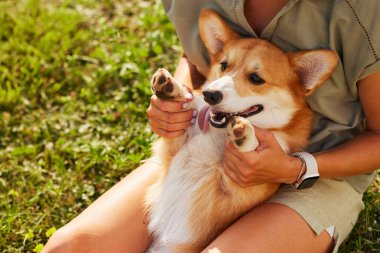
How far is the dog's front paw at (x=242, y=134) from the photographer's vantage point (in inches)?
79.7

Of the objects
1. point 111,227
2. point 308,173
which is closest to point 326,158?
point 308,173

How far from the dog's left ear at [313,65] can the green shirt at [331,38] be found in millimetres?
57

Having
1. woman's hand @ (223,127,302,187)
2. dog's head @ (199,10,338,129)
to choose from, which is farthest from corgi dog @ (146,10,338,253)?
woman's hand @ (223,127,302,187)

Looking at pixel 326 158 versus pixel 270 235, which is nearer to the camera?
pixel 270 235

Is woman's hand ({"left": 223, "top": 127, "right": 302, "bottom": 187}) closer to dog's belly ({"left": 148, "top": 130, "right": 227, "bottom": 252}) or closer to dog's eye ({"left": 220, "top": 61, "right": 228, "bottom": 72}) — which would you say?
dog's belly ({"left": 148, "top": 130, "right": 227, "bottom": 252})

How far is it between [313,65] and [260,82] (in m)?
0.25

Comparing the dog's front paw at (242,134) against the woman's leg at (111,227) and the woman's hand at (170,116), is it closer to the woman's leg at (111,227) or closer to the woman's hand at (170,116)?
the woman's hand at (170,116)

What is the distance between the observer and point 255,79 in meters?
2.33

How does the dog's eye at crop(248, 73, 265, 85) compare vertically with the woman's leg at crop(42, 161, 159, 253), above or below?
above

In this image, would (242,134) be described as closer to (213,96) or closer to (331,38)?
(213,96)

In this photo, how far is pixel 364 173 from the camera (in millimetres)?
2418

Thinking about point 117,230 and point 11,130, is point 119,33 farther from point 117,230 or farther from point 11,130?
point 117,230

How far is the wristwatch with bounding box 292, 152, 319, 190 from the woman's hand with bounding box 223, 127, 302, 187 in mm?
26

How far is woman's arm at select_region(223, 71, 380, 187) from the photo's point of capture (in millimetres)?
2139
